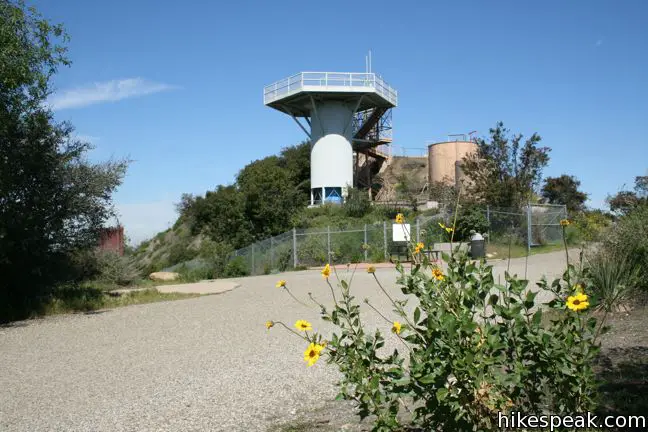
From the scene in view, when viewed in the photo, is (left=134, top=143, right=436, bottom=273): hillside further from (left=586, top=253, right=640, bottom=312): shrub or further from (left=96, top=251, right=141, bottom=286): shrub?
(left=586, top=253, right=640, bottom=312): shrub

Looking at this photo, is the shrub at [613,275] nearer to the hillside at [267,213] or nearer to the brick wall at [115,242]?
the brick wall at [115,242]

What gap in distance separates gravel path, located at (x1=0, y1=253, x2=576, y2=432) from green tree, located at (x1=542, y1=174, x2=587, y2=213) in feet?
126

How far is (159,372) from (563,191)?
148ft

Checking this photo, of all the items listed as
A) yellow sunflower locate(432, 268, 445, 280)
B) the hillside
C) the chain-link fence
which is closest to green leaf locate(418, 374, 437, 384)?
yellow sunflower locate(432, 268, 445, 280)

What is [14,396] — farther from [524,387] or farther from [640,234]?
[640,234]

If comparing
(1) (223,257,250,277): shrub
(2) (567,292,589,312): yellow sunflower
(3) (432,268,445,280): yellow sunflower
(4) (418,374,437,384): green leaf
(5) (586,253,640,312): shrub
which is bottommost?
(1) (223,257,250,277): shrub

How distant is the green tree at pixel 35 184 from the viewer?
11117 mm

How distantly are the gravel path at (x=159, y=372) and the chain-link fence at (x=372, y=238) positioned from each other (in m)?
13.6

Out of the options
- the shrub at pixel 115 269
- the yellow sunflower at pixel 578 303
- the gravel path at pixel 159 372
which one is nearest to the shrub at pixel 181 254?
the shrub at pixel 115 269

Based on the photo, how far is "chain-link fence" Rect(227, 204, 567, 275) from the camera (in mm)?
25125

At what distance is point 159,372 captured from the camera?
6.96 m

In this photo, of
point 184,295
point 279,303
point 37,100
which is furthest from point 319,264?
point 37,100

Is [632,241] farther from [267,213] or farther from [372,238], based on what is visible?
[267,213]

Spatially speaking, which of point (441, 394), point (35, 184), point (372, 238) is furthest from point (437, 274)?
point (372, 238)
